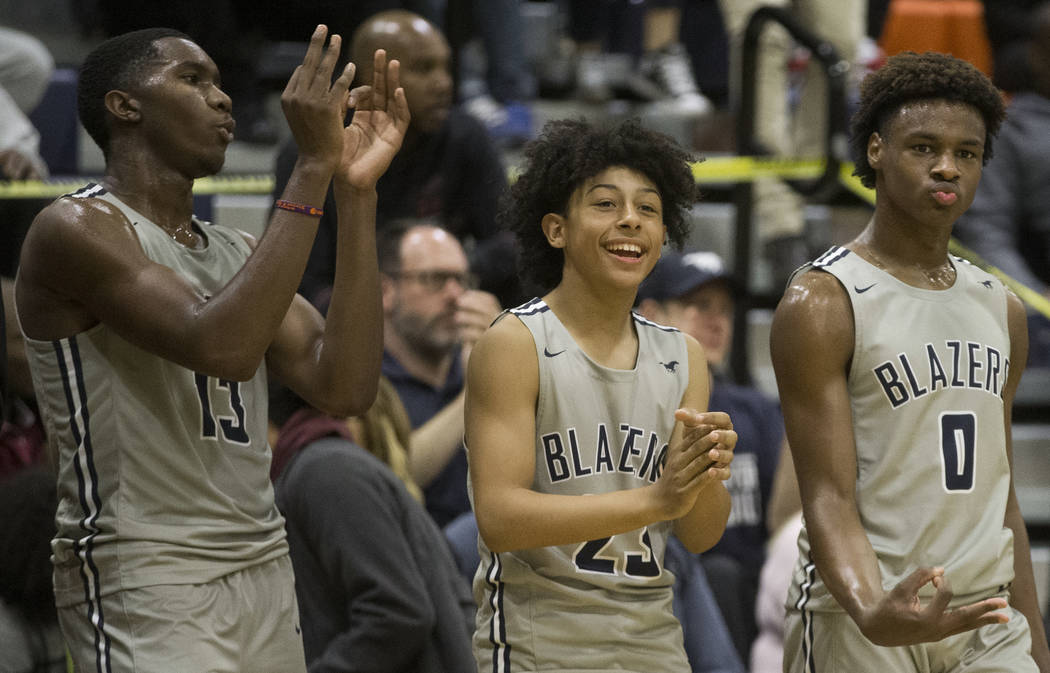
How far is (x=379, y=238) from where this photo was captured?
5395 millimetres

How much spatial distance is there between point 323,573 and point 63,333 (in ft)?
4.16

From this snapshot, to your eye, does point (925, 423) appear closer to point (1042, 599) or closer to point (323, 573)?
point (323, 573)

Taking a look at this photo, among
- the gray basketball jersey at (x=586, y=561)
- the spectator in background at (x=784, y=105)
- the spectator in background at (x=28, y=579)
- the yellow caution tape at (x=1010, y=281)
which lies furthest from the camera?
the spectator in background at (x=784, y=105)

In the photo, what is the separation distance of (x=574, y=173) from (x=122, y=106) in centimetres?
92

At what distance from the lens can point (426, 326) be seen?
5.16 meters

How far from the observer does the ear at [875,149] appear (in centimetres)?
321

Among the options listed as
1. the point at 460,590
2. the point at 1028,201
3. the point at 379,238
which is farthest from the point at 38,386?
the point at 1028,201

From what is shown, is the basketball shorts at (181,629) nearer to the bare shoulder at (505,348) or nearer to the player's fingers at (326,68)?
the bare shoulder at (505,348)

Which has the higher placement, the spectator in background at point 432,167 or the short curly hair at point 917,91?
the short curly hair at point 917,91

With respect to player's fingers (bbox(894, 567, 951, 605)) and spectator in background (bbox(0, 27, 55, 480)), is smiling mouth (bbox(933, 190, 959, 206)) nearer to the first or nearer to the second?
player's fingers (bbox(894, 567, 951, 605))

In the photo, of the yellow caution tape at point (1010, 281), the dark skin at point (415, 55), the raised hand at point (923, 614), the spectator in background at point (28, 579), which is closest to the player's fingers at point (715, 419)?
the raised hand at point (923, 614)

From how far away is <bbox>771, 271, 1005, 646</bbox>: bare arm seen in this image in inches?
116

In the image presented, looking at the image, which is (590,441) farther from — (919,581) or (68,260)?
(68,260)

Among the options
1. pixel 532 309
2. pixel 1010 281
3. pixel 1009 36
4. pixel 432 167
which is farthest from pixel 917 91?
pixel 1009 36
